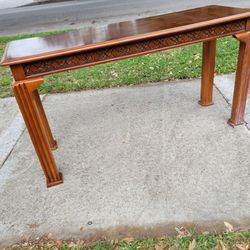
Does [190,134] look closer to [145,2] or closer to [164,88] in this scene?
[164,88]

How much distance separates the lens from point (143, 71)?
4383mm

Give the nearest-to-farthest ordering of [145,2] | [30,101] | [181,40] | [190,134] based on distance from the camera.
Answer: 1. [30,101]
2. [181,40]
3. [190,134]
4. [145,2]

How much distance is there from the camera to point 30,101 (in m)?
2.11

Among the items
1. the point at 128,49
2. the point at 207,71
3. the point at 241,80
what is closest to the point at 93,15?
the point at 207,71

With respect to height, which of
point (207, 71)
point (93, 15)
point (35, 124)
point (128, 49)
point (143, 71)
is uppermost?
point (128, 49)

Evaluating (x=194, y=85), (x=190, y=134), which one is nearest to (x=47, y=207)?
(x=190, y=134)

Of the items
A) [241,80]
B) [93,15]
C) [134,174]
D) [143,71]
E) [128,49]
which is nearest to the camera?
[128,49]

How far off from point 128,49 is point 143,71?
2271 mm

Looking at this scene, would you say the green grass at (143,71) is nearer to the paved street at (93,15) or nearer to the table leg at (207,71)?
the table leg at (207,71)

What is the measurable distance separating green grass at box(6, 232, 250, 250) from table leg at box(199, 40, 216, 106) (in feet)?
5.46

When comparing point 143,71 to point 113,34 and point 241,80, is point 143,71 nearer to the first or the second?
point 241,80

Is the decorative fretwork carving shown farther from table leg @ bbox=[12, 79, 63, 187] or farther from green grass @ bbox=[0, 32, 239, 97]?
green grass @ bbox=[0, 32, 239, 97]

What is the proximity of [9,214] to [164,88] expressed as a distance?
2.30m

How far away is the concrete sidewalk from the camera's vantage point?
2119 millimetres
